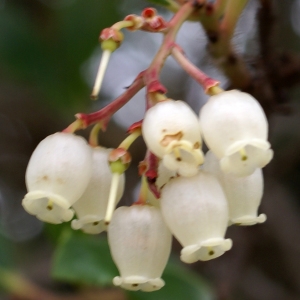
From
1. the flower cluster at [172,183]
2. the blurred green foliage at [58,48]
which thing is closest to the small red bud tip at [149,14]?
the flower cluster at [172,183]

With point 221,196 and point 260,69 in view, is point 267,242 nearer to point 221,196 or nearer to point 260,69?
point 260,69

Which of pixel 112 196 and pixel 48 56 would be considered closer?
pixel 112 196

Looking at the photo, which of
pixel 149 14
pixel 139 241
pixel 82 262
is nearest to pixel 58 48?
pixel 82 262

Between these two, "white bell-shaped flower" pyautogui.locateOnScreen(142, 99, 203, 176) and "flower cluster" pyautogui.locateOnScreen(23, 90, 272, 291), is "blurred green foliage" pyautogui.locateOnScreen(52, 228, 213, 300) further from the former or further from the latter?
"white bell-shaped flower" pyautogui.locateOnScreen(142, 99, 203, 176)

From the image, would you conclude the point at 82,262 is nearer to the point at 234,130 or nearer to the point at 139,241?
the point at 139,241

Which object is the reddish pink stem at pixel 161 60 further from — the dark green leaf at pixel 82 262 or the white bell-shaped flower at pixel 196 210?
the dark green leaf at pixel 82 262

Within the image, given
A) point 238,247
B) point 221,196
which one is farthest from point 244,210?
point 238,247

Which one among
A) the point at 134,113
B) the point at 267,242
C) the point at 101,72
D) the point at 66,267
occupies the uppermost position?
the point at 101,72
